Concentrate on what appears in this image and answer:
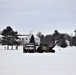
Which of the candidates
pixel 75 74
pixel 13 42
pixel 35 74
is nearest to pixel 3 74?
pixel 35 74

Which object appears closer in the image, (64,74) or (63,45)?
(64,74)

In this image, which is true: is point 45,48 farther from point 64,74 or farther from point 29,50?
point 64,74

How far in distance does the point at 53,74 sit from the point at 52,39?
181 m

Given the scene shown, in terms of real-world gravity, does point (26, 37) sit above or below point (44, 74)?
above

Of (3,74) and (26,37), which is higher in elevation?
(26,37)

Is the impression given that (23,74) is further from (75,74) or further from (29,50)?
(29,50)

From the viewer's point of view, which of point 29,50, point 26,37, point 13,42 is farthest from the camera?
point 26,37

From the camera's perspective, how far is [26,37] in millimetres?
168125

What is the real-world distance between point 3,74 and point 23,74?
3.49ft

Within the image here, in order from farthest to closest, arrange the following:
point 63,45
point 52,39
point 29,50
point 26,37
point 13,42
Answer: point 52,39, point 26,37, point 63,45, point 13,42, point 29,50

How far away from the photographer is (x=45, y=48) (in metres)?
56.6

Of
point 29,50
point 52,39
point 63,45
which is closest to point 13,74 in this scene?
point 29,50

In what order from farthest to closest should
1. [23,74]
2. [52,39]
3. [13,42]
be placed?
[52,39]
[13,42]
[23,74]

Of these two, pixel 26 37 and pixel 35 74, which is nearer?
pixel 35 74
